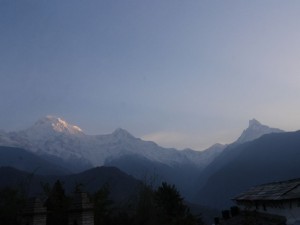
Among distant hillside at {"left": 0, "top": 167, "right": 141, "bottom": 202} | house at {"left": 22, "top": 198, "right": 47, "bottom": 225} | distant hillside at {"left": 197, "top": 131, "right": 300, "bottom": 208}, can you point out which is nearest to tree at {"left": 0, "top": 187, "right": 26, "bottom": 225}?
house at {"left": 22, "top": 198, "right": 47, "bottom": 225}

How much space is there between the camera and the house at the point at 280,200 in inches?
843

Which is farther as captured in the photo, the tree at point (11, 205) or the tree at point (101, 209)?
the tree at point (101, 209)

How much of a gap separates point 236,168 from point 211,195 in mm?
20329

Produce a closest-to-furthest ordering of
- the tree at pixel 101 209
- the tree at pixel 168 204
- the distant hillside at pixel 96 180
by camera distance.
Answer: the tree at pixel 101 209
the tree at pixel 168 204
the distant hillside at pixel 96 180

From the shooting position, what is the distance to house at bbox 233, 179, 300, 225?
70.2 ft

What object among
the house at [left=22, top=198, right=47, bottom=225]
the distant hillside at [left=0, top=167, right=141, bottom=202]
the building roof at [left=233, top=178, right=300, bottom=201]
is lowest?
the house at [left=22, top=198, right=47, bottom=225]

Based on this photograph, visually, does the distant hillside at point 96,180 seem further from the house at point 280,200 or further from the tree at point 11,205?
the house at point 280,200

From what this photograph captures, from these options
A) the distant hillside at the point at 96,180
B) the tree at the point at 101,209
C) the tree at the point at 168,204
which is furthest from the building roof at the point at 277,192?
the distant hillside at the point at 96,180

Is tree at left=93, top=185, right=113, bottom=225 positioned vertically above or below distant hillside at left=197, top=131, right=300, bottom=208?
below

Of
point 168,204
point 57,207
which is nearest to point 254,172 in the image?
point 168,204

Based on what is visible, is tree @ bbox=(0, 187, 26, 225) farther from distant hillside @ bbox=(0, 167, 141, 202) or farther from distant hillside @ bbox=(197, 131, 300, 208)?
distant hillside @ bbox=(197, 131, 300, 208)

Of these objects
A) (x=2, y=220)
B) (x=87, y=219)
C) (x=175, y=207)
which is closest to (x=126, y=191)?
(x=175, y=207)

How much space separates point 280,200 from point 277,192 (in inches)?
60.7

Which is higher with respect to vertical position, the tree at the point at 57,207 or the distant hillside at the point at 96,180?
the distant hillside at the point at 96,180
